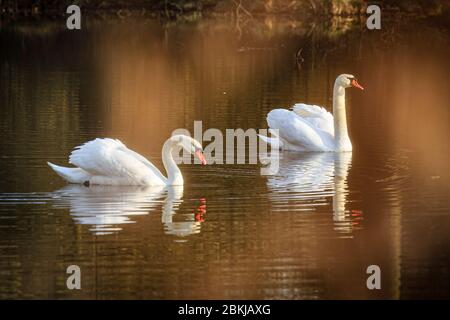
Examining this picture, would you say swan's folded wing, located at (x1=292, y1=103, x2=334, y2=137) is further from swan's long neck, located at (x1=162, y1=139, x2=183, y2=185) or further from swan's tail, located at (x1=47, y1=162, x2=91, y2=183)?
swan's tail, located at (x1=47, y1=162, x2=91, y2=183)

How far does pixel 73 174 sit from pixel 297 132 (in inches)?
217

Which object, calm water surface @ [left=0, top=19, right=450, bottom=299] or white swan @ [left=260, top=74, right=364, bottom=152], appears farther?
white swan @ [left=260, top=74, right=364, bottom=152]

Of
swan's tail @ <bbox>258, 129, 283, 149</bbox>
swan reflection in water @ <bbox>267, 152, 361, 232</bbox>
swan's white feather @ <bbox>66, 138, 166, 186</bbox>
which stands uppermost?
swan's white feather @ <bbox>66, 138, 166, 186</bbox>

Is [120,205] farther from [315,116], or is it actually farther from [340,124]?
[315,116]

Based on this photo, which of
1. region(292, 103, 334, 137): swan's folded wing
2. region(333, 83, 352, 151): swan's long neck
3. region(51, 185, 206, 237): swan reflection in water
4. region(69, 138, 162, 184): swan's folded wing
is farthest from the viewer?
region(292, 103, 334, 137): swan's folded wing

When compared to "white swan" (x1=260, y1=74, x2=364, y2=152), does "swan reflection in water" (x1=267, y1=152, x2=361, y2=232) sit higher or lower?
lower

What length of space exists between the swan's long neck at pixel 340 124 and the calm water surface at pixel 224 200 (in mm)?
389

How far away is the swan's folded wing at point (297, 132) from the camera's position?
2152 centimetres

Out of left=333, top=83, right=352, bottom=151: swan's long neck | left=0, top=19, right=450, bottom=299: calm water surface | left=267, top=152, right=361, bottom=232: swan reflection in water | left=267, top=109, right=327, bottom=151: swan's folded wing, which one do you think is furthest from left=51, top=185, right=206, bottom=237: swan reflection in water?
left=333, top=83, right=352, bottom=151: swan's long neck

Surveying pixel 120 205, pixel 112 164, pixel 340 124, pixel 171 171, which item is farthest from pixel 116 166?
pixel 340 124

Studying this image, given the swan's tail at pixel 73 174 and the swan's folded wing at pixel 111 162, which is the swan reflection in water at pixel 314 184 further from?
the swan's tail at pixel 73 174

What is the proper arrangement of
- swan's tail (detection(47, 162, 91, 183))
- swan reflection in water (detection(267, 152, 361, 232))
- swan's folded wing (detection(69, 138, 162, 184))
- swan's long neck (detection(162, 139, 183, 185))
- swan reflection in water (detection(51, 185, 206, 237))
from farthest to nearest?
swan's tail (detection(47, 162, 91, 183)) < swan's long neck (detection(162, 139, 183, 185)) < swan's folded wing (detection(69, 138, 162, 184)) < swan reflection in water (detection(267, 152, 361, 232)) < swan reflection in water (detection(51, 185, 206, 237))

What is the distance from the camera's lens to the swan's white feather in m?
16.7
